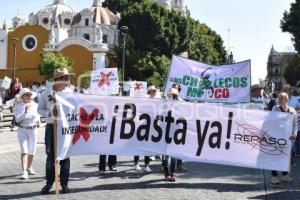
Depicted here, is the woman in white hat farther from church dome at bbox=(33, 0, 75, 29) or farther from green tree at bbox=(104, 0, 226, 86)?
church dome at bbox=(33, 0, 75, 29)

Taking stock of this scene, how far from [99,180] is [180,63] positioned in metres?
5.50

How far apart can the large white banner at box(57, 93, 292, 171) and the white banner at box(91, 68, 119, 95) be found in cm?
944

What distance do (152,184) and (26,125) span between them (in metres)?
2.74

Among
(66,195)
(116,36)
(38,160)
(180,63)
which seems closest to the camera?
(66,195)

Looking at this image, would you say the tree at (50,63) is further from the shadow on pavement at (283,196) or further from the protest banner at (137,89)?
the shadow on pavement at (283,196)

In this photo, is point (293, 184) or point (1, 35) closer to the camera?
point (293, 184)

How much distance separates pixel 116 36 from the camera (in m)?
91.4

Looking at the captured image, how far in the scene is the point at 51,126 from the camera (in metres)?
9.26

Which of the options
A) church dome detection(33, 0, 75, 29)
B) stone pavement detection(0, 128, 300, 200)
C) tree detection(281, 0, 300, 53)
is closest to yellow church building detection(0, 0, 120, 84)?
church dome detection(33, 0, 75, 29)

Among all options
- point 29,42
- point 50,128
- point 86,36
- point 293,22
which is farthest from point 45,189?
point 86,36

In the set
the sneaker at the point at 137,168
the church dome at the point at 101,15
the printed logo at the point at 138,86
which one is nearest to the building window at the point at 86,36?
the church dome at the point at 101,15

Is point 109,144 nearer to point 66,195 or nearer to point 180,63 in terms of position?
point 66,195

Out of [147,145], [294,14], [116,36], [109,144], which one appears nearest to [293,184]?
[147,145]

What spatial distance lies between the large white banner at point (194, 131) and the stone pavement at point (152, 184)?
528mm
